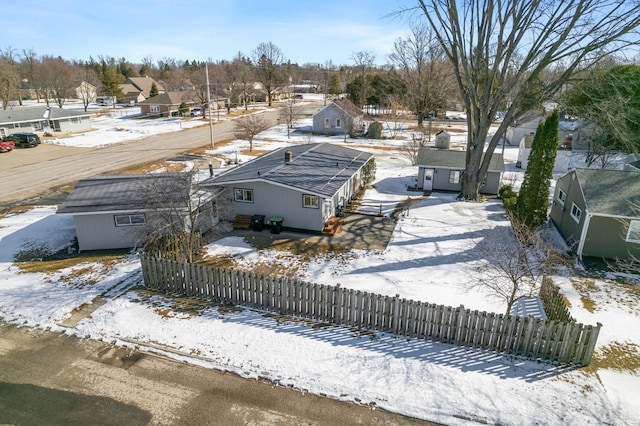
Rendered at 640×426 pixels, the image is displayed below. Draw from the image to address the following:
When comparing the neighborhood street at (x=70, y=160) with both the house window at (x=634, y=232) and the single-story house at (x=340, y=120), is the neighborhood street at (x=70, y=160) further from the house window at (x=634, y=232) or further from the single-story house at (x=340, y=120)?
the house window at (x=634, y=232)

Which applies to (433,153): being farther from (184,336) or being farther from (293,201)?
(184,336)

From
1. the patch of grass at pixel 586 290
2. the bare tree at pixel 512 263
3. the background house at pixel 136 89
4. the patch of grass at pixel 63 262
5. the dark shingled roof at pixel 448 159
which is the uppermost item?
the background house at pixel 136 89

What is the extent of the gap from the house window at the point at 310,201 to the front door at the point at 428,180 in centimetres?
1330

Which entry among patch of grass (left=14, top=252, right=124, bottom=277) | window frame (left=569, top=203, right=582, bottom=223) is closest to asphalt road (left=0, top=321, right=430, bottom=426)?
patch of grass (left=14, top=252, right=124, bottom=277)

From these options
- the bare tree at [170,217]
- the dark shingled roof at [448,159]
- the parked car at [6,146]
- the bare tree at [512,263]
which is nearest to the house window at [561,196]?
the bare tree at [512,263]

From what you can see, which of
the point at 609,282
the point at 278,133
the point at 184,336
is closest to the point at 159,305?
the point at 184,336

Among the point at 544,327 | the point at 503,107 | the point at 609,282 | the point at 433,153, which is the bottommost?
the point at 609,282

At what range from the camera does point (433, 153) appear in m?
32.5

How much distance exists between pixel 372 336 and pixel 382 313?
0.84 meters

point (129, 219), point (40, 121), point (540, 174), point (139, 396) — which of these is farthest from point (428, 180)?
point (40, 121)

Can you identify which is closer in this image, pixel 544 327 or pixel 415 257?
pixel 544 327

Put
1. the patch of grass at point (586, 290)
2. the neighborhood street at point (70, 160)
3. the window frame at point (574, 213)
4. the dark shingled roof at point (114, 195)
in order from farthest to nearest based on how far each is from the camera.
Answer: the neighborhood street at point (70, 160) < the window frame at point (574, 213) < the dark shingled roof at point (114, 195) < the patch of grass at point (586, 290)

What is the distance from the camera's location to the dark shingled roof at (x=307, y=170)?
22.7m

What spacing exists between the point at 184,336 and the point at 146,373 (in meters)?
1.77
